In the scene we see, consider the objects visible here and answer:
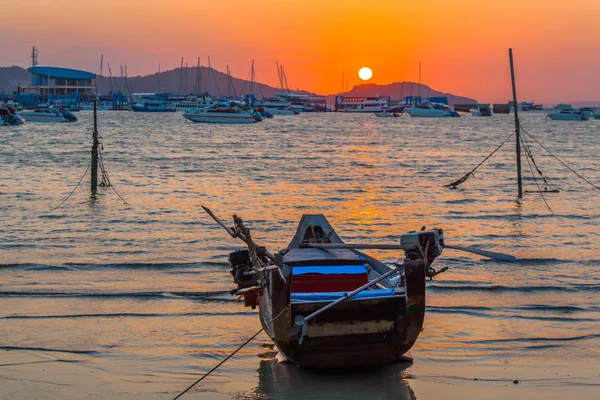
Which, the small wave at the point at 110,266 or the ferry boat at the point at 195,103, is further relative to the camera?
the ferry boat at the point at 195,103

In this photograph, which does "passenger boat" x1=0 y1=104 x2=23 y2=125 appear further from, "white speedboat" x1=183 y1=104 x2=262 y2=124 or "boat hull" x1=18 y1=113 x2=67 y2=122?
"white speedboat" x1=183 y1=104 x2=262 y2=124

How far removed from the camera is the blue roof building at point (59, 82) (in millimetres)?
186500

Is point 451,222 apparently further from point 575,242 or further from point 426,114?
point 426,114

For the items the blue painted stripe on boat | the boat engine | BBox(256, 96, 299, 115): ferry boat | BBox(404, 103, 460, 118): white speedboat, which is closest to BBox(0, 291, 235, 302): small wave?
the blue painted stripe on boat

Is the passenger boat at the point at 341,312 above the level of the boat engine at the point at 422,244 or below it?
below

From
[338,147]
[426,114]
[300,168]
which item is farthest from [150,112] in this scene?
[300,168]

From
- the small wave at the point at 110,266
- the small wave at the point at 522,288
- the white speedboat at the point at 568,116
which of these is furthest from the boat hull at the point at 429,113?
the small wave at the point at 522,288

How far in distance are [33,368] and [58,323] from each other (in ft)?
7.05

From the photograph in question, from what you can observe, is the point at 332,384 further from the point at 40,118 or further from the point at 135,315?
the point at 40,118

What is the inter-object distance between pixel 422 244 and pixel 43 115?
351ft

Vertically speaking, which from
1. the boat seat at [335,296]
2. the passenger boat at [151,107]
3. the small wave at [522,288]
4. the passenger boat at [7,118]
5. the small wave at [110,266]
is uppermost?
the passenger boat at [151,107]

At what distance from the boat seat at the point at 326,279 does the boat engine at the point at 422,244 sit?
101 cm

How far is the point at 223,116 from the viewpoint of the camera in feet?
359

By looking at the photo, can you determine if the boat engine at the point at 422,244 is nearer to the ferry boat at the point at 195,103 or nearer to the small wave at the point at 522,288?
the small wave at the point at 522,288
